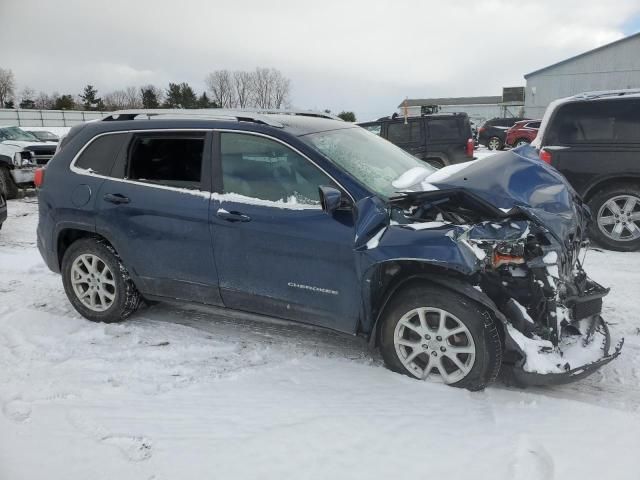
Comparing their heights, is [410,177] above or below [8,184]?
below

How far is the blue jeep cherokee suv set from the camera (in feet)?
10.1

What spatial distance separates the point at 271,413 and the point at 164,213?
1781 millimetres

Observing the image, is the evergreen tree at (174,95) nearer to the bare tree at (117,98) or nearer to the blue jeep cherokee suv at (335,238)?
the bare tree at (117,98)

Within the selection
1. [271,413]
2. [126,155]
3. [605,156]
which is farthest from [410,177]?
[605,156]

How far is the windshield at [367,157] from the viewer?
3.53 metres

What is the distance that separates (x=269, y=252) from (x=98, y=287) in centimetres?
179

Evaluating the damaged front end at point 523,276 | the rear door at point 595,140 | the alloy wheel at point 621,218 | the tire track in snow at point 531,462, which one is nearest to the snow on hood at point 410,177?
the damaged front end at point 523,276

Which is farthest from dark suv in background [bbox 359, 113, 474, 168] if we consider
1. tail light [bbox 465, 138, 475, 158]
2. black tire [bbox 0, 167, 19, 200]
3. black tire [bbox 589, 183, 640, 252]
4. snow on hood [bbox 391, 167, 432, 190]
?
black tire [bbox 0, 167, 19, 200]

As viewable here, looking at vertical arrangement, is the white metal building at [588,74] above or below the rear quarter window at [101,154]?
above

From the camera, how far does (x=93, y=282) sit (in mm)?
4332

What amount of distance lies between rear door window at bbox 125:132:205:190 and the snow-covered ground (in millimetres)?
1270

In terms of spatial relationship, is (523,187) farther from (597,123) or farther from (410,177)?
(597,123)

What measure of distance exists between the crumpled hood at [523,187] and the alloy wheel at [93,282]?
2.73 metres

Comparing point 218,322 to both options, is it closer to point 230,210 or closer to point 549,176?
point 230,210
